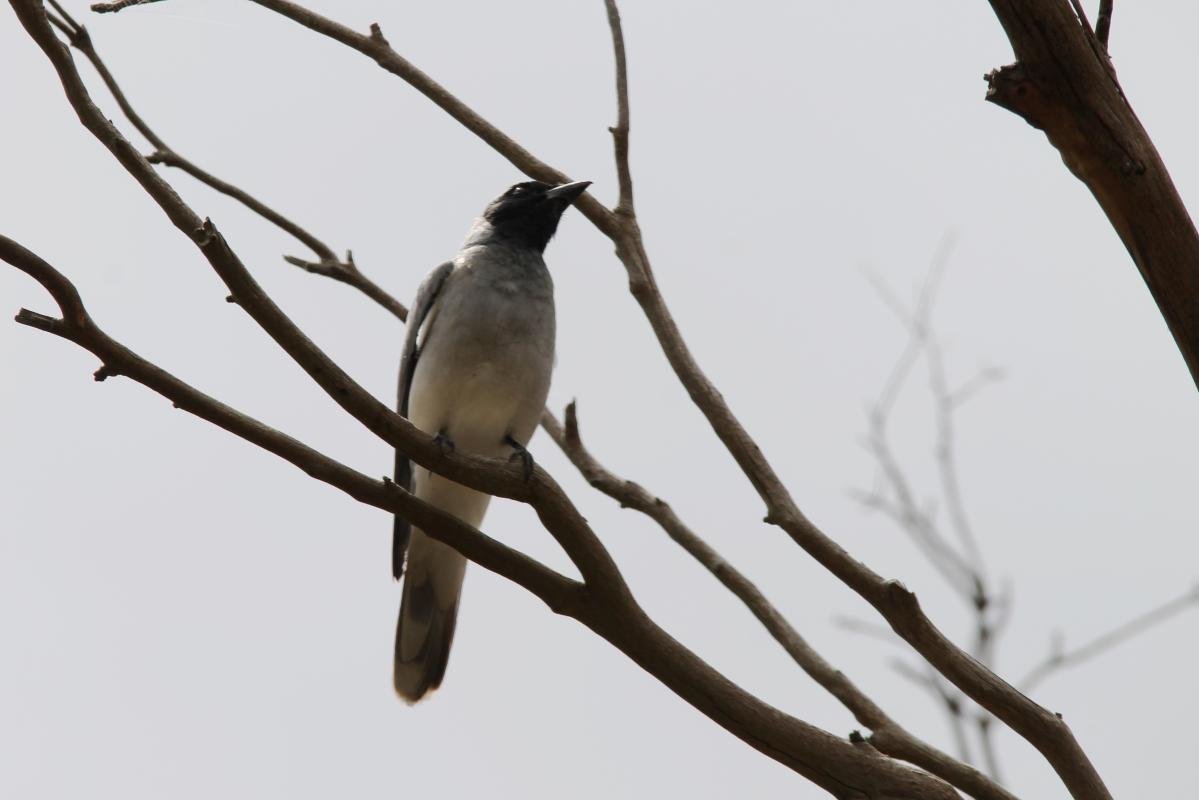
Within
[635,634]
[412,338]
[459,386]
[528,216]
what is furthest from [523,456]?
[528,216]

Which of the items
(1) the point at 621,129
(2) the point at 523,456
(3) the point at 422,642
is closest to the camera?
(2) the point at 523,456

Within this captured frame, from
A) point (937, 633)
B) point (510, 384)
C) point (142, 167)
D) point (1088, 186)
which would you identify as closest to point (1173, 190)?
point (1088, 186)

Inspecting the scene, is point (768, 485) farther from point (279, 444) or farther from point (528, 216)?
point (528, 216)

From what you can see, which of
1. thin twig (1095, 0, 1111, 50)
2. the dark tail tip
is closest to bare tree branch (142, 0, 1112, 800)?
thin twig (1095, 0, 1111, 50)

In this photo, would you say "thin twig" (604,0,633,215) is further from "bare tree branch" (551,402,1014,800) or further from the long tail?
the long tail

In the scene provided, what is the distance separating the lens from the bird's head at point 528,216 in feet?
19.9

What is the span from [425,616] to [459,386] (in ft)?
3.58

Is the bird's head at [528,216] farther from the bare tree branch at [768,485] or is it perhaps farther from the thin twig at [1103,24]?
the thin twig at [1103,24]

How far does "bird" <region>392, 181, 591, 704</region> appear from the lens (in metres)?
5.16

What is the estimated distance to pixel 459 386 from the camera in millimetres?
5145

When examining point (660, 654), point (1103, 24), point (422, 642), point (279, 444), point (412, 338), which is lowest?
point (660, 654)

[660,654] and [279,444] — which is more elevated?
[279,444]

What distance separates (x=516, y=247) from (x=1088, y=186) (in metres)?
3.23

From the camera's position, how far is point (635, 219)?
189 inches
